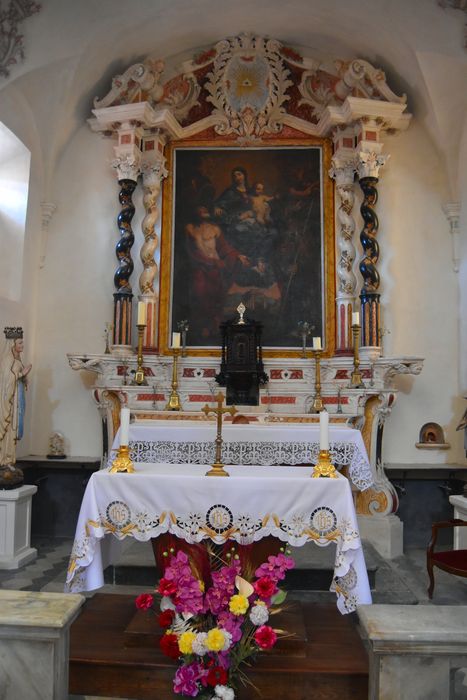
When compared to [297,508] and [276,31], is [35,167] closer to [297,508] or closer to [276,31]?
[276,31]

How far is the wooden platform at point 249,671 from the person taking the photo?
2.85m

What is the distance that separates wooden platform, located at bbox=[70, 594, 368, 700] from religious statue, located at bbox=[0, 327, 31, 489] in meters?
3.28

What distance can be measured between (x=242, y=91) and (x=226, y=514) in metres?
6.27

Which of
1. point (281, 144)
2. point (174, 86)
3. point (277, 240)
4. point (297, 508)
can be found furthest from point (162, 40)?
point (297, 508)

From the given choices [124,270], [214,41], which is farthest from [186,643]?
[214,41]

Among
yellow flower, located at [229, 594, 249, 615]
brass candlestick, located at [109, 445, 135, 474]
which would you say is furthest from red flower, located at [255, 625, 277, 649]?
brass candlestick, located at [109, 445, 135, 474]

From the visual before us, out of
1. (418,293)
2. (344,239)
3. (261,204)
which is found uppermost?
(261,204)

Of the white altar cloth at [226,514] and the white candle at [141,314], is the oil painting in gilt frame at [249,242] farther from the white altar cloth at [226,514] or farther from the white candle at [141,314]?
the white altar cloth at [226,514]

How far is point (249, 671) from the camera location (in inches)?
112

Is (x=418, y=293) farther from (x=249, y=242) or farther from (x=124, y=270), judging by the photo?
(x=124, y=270)

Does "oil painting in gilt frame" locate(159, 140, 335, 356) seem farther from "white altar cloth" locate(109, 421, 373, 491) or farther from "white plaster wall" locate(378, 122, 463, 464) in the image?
"white altar cloth" locate(109, 421, 373, 491)

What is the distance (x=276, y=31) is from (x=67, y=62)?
9.05ft

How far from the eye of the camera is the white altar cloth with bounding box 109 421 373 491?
5.53 meters

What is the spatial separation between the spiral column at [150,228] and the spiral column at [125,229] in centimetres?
17
